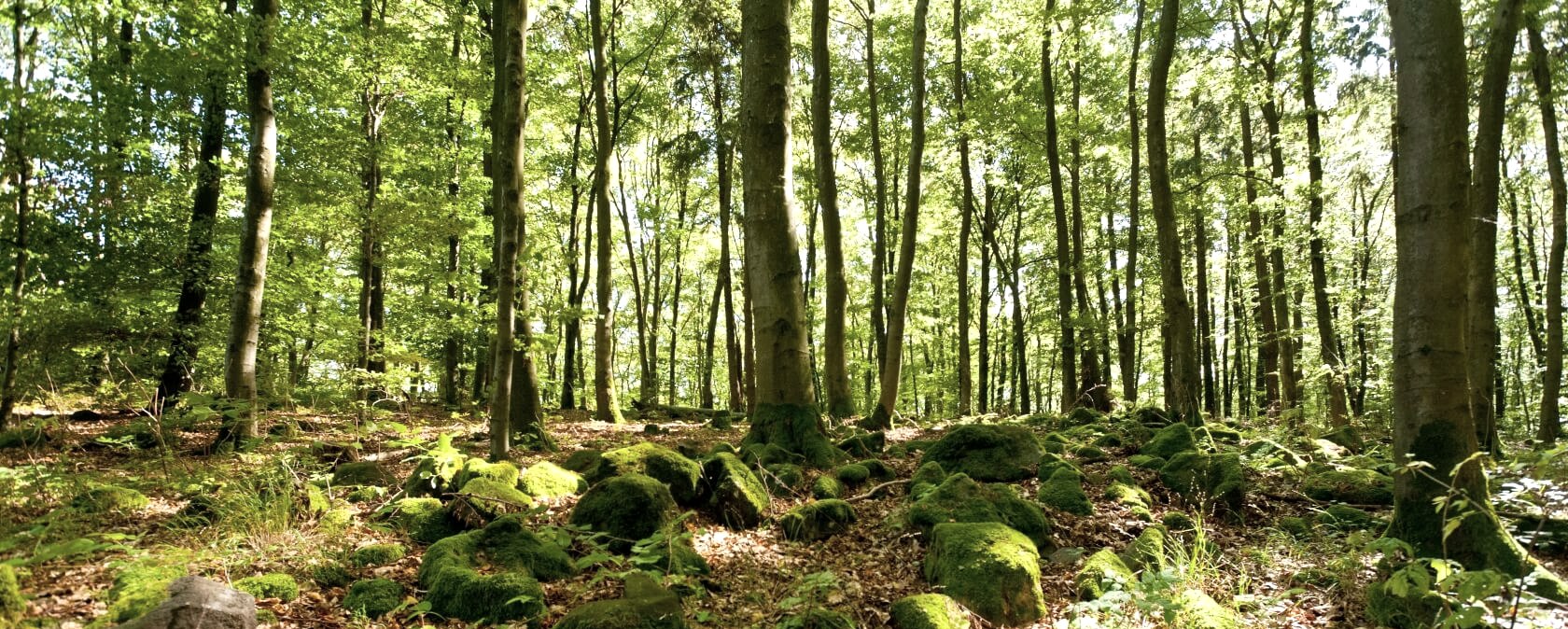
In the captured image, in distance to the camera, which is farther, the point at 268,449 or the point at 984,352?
the point at 984,352

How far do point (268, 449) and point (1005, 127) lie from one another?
1385cm

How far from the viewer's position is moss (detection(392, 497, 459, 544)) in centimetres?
494

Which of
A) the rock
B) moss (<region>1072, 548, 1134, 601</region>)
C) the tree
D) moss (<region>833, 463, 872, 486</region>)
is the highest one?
the tree

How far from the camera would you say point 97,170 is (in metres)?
8.82

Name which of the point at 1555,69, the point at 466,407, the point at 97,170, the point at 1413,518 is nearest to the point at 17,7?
the point at 97,170

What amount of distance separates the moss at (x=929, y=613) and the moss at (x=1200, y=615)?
3.46 feet

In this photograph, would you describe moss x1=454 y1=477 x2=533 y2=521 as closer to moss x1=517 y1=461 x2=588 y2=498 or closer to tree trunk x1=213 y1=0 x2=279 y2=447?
moss x1=517 y1=461 x2=588 y2=498

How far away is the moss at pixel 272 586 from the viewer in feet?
11.8

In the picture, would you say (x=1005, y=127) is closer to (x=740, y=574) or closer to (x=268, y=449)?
(x=740, y=574)

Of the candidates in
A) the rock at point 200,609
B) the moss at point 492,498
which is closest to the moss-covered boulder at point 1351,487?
the moss at point 492,498

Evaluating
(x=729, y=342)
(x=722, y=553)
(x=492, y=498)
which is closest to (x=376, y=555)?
(x=492, y=498)

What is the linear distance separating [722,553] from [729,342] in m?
15.2

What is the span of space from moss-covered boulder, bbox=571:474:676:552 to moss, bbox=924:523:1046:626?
78.5 inches

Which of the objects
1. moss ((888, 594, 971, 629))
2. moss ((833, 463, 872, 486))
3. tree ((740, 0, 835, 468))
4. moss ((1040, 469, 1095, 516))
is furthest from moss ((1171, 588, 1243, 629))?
tree ((740, 0, 835, 468))
